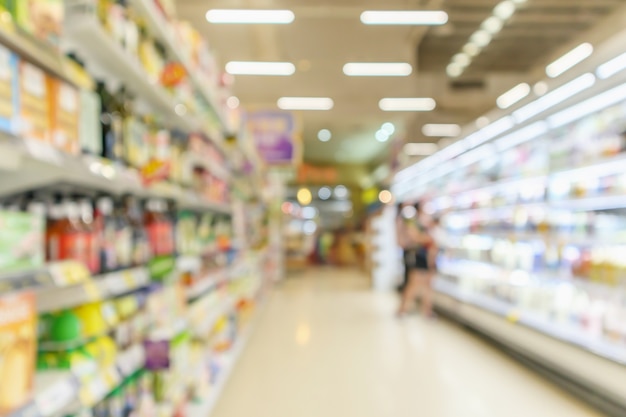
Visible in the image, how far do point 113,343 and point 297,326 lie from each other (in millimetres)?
4450

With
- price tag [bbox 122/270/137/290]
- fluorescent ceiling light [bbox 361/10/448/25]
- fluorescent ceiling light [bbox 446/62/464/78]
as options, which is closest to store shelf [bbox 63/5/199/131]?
price tag [bbox 122/270/137/290]

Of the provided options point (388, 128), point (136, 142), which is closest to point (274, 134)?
point (388, 128)

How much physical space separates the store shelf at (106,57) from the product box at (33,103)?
1.01 ft

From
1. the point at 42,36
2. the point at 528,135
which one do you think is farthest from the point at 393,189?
the point at 42,36

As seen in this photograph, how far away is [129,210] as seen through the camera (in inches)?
85.8

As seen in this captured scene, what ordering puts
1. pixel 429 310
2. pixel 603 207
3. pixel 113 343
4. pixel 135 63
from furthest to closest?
pixel 429 310, pixel 603 207, pixel 135 63, pixel 113 343

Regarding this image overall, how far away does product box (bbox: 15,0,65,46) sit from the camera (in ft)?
4.08

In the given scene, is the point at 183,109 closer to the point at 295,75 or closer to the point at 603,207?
the point at 603,207

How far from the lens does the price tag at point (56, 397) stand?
4.11 feet

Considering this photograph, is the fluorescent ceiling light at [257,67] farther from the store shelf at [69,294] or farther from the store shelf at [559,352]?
the store shelf at [69,294]

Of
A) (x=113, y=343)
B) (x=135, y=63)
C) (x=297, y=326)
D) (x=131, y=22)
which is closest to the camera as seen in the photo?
(x=113, y=343)

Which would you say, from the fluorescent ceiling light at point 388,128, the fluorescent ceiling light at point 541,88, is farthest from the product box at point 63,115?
the fluorescent ceiling light at point 388,128

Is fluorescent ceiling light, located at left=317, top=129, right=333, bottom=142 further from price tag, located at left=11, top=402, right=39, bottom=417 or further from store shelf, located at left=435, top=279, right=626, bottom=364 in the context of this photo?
price tag, located at left=11, top=402, right=39, bottom=417

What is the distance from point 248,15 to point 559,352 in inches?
185
